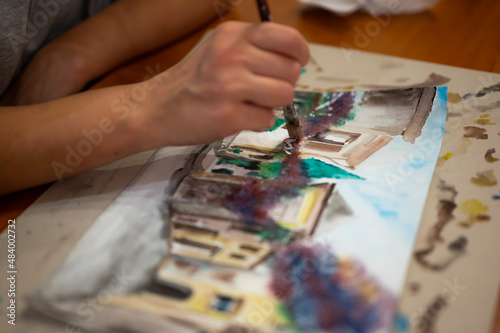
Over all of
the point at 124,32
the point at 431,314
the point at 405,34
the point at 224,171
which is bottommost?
the point at 431,314

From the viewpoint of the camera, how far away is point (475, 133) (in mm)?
618

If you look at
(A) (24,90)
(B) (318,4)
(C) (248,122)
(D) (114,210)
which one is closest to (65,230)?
(D) (114,210)

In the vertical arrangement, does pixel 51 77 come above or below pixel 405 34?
below

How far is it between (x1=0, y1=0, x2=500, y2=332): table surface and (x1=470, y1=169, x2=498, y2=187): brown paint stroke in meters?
0.26

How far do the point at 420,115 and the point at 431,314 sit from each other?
31 centimetres

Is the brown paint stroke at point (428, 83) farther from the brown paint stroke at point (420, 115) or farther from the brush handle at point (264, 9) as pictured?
the brush handle at point (264, 9)

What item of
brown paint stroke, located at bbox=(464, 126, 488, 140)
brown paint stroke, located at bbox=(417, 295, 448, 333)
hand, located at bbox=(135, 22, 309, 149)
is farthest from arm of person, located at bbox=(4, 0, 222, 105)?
brown paint stroke, located at bbox=(417, 295, 448, 333)

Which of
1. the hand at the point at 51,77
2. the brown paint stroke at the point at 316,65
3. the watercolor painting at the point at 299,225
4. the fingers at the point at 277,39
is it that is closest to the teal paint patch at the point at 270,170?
the watercolor painting at the point at 299,225

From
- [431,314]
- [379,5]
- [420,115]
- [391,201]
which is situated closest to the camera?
[431,314]

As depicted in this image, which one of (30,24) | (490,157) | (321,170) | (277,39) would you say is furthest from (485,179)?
(30,24)

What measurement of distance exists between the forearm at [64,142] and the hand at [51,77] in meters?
0.16

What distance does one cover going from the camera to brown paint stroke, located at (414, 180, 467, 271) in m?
0.46

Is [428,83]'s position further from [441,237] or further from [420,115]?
[441,237]

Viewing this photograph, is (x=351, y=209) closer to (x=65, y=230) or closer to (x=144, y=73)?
(x=65, y=230)
